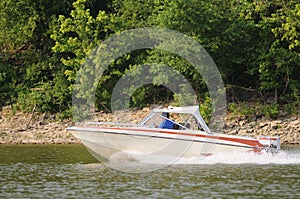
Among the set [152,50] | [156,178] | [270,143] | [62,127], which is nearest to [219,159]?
[270,143]

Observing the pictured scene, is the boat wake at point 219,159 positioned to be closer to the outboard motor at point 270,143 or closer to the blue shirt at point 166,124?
the outboard motor at point 270,143

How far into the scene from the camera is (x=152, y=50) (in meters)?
35.9

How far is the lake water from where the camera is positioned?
18344mm

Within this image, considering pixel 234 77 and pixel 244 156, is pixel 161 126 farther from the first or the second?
pixel 234 77

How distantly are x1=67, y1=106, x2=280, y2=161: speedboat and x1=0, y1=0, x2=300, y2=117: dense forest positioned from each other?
1041 cm

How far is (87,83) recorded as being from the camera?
3594cm

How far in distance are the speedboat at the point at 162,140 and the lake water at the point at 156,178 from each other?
0.37m

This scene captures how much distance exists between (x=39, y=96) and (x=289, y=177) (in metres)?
19.7

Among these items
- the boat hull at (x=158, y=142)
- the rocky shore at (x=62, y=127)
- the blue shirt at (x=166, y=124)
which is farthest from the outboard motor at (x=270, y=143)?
the rocky shore at (x=62, y=127)

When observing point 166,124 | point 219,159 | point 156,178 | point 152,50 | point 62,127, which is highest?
point 152,50

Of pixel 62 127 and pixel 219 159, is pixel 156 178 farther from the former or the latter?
pixel 62 127

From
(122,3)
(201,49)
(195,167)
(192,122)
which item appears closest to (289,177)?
(195,167)

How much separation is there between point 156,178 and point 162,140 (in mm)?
2965

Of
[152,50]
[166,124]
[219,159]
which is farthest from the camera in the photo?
[152,50]
